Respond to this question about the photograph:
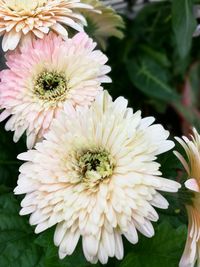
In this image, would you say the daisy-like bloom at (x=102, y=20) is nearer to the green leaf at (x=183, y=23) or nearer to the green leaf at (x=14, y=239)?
the green leaf at (x=183, y=23)

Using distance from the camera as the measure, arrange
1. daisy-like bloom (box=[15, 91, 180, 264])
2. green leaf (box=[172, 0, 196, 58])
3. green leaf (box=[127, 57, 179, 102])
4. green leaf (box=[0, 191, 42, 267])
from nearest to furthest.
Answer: daisy-like bloom (box=[15, 91, 180, 264])
green leaf (box=[0, 191, 42, 267])
green leaf (box=[172, 0, 196, 58])
green leaf (box=[127, 57, 179, 102])

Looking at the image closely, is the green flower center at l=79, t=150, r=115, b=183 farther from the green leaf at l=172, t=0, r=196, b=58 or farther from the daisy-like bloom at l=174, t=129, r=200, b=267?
the green leaf at l=172, t=0, r=196, b=58

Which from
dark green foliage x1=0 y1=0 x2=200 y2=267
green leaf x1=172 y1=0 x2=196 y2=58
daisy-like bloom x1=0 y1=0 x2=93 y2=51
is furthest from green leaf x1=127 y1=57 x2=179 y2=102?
daisy-like bloom x1=0 y1=0 x2=93 y2=51

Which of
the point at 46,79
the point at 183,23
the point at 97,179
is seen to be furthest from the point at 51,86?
the point at 183,23

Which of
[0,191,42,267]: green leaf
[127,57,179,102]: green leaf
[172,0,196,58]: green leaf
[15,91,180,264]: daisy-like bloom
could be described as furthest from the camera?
[127,57,179,102]: green leaf

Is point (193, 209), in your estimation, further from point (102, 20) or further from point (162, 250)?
point (102, 20)

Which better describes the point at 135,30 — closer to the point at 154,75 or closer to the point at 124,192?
the point at 154,75

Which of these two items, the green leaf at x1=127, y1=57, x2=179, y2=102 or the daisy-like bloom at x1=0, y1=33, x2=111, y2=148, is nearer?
the daisy-like bloom at x1=0, y1=33, x2=111, y2=148

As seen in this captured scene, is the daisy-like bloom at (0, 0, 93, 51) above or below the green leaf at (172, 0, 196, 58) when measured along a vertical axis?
above
